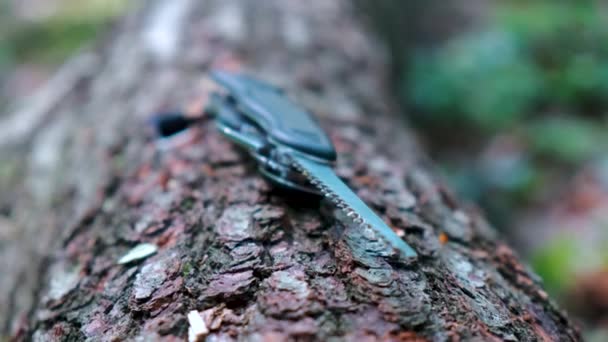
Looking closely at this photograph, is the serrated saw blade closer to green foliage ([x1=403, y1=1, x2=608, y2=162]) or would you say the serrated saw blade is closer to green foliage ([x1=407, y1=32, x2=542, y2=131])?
green foliage ([x1=403, y1=1, x2=608, y2=162])

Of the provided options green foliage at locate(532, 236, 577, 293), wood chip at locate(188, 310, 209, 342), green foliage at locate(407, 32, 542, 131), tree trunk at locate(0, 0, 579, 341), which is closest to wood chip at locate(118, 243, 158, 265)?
tree trunk at locate(0, 0, 579, 341)

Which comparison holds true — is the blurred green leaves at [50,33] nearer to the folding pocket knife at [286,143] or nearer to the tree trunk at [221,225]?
the tree trunk at [221,225]

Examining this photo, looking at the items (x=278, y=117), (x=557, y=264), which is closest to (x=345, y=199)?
(x=278, y=117)

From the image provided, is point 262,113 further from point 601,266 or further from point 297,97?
point 601,266

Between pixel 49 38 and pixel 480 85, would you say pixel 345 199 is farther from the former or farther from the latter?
pixel 49 38

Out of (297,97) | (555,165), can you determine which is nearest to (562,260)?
(555,165)

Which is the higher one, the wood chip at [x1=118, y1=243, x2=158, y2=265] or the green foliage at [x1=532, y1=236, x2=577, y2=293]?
the wood chip at [x1=118, y1=243, x2=158, y2=265]

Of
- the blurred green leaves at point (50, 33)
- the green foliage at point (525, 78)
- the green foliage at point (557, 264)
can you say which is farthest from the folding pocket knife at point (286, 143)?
the blurred green leaves at point (50, 33)
